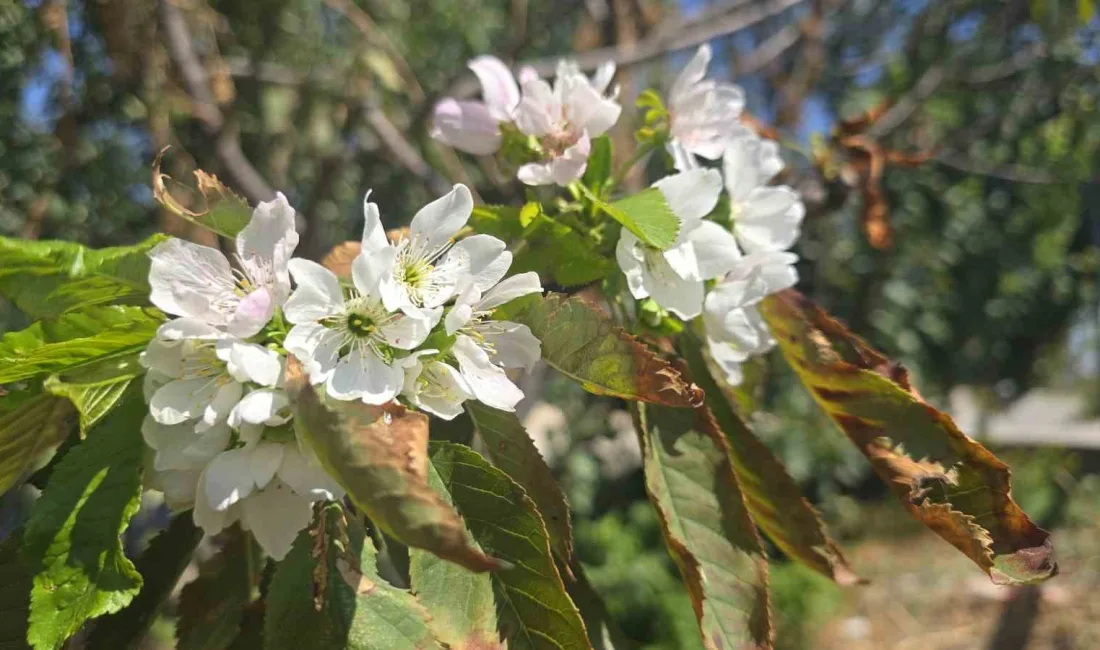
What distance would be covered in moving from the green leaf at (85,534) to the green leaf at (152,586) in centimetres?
10

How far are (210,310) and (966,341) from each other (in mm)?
4482

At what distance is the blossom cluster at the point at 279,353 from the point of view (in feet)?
1.55

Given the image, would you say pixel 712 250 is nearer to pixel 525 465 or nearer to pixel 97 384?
pixel 525 465

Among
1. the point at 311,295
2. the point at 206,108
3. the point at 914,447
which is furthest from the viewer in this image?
the point at 206,108

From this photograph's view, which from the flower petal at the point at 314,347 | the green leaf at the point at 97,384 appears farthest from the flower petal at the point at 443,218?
the green leaf at the point at 97,384

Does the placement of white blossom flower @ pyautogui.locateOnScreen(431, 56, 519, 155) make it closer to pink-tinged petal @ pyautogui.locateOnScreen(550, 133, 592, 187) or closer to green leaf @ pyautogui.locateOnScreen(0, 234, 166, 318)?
pink-tinged petal @ pyautogui.locateOnScreen(550, 133, 592, 187)

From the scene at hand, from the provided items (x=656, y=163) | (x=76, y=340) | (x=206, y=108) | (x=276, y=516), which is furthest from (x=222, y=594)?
(x=206, y=108)

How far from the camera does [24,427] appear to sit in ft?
1.68

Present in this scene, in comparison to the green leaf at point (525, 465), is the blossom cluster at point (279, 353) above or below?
above

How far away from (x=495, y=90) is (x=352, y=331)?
0.35 m

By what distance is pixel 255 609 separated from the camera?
604mm

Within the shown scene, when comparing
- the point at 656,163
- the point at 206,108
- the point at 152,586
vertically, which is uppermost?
the point at 656,163

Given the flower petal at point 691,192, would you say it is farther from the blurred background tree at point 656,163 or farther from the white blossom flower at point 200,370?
the white blossom flower at point 200,370

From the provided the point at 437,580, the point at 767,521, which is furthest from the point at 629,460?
the point at 437,580
